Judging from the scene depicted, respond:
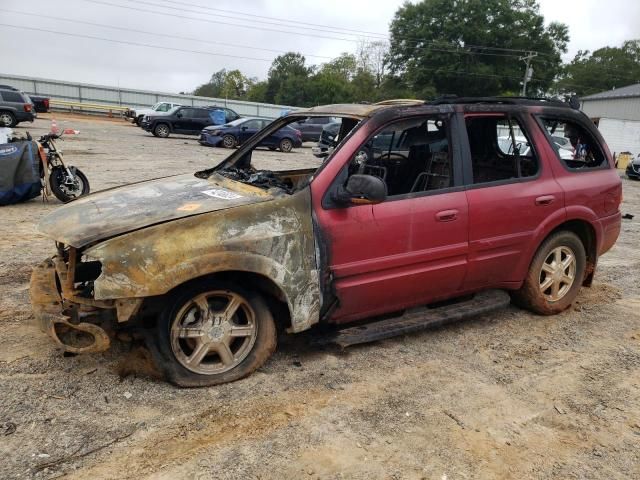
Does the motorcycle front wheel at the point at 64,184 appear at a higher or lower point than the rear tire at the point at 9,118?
lower

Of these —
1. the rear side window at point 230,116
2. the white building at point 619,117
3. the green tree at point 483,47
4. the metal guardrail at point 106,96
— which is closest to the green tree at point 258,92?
the green tree at point 483,47

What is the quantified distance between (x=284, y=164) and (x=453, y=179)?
1334 centimetres

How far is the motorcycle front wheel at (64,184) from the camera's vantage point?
8.69m

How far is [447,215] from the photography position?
12.6ft

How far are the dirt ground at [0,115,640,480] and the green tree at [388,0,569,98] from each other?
5505 centimetres

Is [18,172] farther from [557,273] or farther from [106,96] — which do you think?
[106,96]

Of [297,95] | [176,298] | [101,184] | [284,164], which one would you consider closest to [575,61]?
[297,95]

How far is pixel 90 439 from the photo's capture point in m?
2.76

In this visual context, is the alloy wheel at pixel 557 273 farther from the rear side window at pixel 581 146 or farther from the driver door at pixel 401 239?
the driver door at pixel 401 239

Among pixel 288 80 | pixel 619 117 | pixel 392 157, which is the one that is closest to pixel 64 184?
pixel 392 157

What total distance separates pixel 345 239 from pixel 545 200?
190cm

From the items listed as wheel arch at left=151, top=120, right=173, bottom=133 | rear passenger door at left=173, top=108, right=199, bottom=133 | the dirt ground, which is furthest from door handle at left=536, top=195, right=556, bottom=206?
wheel arch at left=151, top=120, right=173, bottom=133

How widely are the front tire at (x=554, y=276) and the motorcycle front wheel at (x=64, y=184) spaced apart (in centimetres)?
721

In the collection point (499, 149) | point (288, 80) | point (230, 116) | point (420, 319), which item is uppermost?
point (288, 80)
